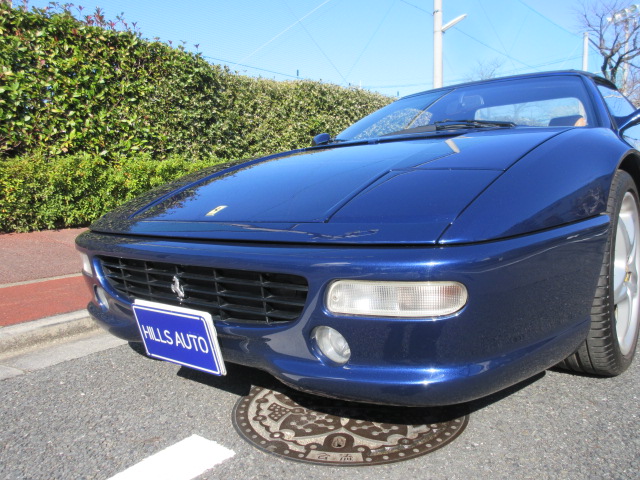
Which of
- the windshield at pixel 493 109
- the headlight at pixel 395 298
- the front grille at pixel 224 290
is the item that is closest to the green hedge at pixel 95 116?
the windshield at pixel 493 109

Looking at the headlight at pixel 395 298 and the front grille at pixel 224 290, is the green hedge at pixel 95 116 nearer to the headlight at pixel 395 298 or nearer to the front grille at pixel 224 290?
the front grille at pixel 224 290

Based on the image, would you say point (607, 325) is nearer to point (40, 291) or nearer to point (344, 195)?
point (344, 195)

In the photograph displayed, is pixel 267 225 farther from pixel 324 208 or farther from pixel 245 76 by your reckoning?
pixel 245 76

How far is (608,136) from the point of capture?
2.10 metres

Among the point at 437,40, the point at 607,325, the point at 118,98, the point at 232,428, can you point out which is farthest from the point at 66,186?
the point at 437,40

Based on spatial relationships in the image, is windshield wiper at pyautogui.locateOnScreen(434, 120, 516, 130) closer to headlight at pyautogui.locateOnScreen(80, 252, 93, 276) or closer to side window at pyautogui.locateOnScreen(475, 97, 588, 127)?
side window at pyautogui.locateOnScreen(475, 97, 588, 127)

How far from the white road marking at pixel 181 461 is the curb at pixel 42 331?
→ 1.55m

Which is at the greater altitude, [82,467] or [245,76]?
[245,76]

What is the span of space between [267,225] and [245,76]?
6478mm

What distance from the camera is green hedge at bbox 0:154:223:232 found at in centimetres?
498

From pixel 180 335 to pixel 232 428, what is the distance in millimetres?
412

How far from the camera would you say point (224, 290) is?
1.68 meters

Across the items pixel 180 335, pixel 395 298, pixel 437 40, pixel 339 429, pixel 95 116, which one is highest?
pixel 437 40

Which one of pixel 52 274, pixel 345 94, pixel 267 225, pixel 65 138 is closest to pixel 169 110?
pixel 65 138
